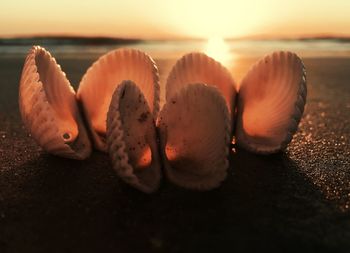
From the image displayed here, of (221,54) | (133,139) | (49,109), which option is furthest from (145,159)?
(221,54)

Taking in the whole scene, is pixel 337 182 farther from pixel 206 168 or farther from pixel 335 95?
pixel 335 95

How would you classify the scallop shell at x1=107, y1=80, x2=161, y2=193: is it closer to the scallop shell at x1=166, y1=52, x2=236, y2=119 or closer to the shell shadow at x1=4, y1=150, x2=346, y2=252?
the shell shadow at x1=4, y1=150, x2=346, y2=252

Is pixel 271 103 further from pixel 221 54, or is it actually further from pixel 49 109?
pixel 221 54

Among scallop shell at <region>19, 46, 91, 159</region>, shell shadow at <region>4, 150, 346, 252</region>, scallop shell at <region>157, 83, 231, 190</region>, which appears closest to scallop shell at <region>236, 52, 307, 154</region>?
shell shadow at <region>4, 150, 346, 252</region>

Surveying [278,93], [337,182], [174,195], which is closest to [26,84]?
[174,195]

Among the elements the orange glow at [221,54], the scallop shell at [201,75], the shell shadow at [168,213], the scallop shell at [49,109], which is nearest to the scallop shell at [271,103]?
the scallop shell at [201,75]

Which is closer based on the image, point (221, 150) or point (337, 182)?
point (221, 150)

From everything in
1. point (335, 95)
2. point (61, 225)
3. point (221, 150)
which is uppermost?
point (221, 150)

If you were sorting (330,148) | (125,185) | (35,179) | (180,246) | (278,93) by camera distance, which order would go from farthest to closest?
(330,148)
(278,93)
(35,179)
(125,185)
(180,246)
